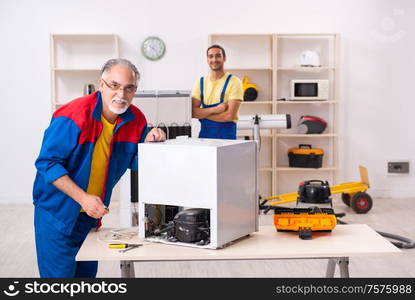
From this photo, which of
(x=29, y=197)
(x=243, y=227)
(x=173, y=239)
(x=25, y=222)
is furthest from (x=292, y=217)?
(x=29, y=197)

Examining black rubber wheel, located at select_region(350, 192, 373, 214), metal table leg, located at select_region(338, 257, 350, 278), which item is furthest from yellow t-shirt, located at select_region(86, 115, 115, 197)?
black rubber wheel, located at select_region(350, 192, 373, 214)

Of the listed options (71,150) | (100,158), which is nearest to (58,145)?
(71,150)

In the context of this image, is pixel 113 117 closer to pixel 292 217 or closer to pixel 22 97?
pixel 292 217

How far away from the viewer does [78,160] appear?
253 centimetres

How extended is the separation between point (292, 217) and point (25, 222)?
4.23 metres

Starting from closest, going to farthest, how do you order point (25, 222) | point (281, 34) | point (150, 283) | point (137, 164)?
point (150, 283), point (137, 164), point (25, 222), point (281, 34)

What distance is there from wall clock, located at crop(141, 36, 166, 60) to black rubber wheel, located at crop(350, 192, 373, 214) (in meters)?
2.64

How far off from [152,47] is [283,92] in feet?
5.13

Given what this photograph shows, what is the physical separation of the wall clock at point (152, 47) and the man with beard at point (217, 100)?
196cm

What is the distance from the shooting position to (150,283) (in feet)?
7.31

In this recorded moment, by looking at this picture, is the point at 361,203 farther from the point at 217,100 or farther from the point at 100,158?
the point at 100,158

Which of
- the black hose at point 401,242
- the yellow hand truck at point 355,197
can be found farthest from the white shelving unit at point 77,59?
the black hose at point 401,242

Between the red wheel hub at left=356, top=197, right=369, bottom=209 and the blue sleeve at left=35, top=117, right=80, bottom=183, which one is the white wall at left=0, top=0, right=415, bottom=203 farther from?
the blue sleeve at left=35, top=117, right=80, bottom=183

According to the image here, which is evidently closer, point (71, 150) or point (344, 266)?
point (71, 150)
